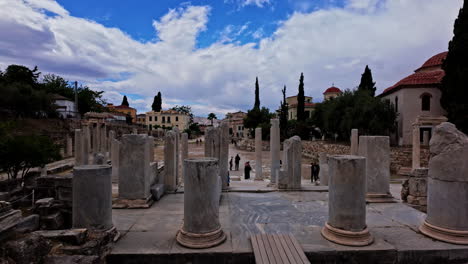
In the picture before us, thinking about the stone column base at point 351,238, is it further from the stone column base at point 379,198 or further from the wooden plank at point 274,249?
the stone column base at point 379,198

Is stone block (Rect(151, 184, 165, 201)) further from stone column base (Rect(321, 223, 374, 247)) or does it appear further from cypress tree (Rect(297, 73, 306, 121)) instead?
cypress tree (Rect(297, 73, 306, 121))

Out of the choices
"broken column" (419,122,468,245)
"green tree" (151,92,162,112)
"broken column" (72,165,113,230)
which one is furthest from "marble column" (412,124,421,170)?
"green tree" (151,92,162,112)

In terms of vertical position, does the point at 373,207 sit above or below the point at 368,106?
below

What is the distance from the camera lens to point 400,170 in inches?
842

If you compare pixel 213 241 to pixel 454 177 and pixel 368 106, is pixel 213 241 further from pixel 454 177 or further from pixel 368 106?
pixel 368 106

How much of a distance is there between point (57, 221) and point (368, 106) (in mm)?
29558

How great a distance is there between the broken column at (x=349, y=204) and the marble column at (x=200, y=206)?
7.70ft

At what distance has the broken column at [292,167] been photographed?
30.0 ft

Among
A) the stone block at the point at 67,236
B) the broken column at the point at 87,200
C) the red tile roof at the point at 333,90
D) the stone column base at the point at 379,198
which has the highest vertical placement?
the red tile roof at the point at 333,90

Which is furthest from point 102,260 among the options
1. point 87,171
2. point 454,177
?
→ point 454,177

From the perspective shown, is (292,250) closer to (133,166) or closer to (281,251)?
(281,251)

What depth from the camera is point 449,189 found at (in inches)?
194

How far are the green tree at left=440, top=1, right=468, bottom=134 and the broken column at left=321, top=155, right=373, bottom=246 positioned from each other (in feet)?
74.9

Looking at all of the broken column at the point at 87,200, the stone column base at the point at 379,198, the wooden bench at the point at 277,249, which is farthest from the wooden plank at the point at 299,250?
the stone column base at the point at 379,198
